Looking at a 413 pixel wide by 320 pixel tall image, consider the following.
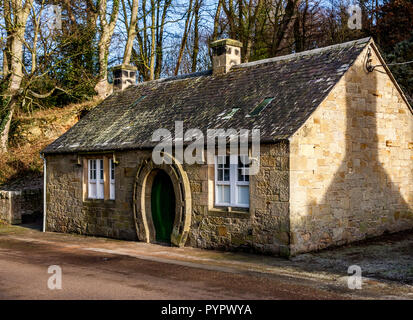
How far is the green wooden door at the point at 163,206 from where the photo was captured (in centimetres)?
1448

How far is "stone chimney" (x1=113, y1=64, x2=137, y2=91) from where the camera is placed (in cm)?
2045

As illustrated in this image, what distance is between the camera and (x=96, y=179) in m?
16.8

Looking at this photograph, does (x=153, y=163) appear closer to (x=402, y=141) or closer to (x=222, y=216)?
(x=222, y=216)

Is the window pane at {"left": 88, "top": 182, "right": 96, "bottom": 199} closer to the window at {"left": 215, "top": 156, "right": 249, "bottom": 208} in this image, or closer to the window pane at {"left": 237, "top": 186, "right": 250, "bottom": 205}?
the window at {"left": 215, "top": 156, "right": 249, "bottom": 208}

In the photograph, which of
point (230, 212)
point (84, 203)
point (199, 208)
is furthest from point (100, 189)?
point (230, 212)

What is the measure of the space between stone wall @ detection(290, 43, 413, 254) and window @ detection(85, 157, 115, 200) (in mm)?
7093

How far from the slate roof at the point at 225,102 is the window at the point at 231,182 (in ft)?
3.22

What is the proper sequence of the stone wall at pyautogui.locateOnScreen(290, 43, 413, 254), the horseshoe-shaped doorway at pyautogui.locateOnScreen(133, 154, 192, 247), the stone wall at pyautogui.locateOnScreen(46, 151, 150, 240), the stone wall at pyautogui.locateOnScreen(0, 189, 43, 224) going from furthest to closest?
the stone wall at pyautogui.locateOnScreen(0, 189, 43, 224)
the stone wall at pyautogui.locateOnScreen(46, 151, 150, 240)
the horseshoe-shaped doorway at pyautogui.locateOnScreen(133, 154, 192, 247)
the stone wall at pyautogui.locateOnScreen(290, 43, 413, 254)

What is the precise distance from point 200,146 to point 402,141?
6589 millimetres

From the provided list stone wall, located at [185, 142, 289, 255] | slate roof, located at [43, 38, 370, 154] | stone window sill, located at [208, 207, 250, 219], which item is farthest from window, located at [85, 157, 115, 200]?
stone window sill, located at [208, 207, 250, 219]

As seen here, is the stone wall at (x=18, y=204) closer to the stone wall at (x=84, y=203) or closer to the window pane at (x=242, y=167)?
the stone wall at (x=84, y=203)

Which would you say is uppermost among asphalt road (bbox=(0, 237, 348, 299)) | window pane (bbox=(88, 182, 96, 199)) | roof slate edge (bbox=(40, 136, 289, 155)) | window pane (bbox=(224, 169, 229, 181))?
roof slate edge (bbox=(40, 136, 289, 155))

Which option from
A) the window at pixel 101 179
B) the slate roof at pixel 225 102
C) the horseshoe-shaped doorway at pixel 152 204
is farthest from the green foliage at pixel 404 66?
the window at pixel 101 179

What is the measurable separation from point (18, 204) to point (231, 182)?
11.8 meters
